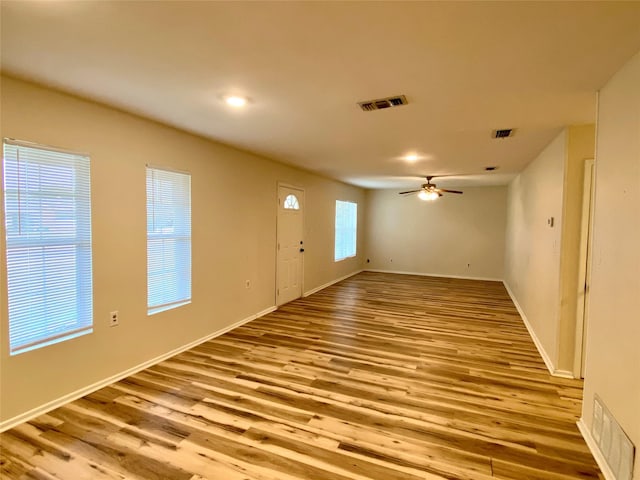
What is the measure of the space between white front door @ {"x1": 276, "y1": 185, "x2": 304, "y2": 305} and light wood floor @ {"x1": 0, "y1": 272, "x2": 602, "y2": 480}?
5.23 feet

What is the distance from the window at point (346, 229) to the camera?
816 centimetres

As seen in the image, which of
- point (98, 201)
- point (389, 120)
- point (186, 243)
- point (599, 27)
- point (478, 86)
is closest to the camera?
point (599, 27)

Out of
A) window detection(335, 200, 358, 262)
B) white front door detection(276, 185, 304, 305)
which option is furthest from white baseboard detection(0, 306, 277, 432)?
window detection(335, 200, 358, 262)

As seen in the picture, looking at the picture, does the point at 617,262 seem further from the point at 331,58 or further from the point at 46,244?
the point at 46,244

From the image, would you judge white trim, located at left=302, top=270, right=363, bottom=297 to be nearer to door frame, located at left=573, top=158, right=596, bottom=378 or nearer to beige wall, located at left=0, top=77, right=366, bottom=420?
beige wall, located at left=0, top=77, right=366, bottom=420

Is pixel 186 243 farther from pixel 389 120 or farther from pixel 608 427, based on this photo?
pixel 608 427

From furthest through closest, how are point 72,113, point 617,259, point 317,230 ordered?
point 317,230 < point 72,113 < point 617,259

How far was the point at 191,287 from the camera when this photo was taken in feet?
12.6

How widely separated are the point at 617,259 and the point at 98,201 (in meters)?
3.75

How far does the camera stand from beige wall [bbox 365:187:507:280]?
8570 millimetres

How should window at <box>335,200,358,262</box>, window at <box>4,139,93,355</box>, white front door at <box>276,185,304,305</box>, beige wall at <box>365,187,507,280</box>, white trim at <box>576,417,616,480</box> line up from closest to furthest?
white trim at <box>576,417,616,480</box>, window at <box>4,139,93,355</box>, white front door at <box>276,185,304,305</box>, window at <box>335,200,358,262</box>, beige wall at <box>365,187,507,280</box>

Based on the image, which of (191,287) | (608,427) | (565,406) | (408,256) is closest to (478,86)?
(608,427)

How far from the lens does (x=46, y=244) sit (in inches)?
98.5

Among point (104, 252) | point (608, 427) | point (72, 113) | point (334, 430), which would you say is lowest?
point (334, 430)
